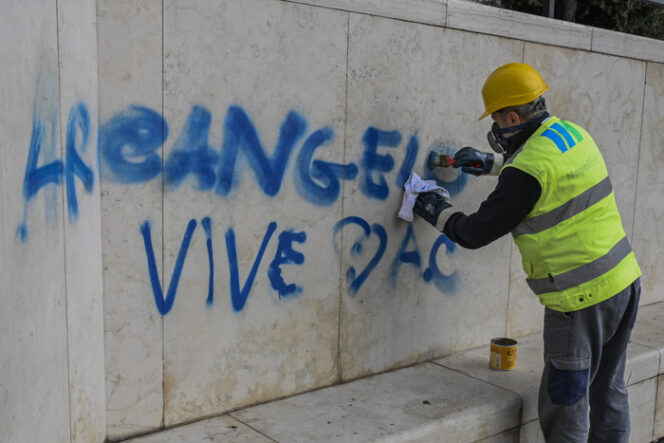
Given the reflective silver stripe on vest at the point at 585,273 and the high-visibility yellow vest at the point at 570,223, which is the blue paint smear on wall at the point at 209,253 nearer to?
the high-visibility yellow vest at the point at 570,223

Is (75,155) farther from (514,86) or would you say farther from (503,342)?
(503,342)

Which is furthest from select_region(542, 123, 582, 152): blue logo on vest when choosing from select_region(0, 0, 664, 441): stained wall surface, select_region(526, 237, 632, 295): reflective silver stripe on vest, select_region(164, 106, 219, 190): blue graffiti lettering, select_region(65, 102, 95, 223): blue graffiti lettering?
select_region(65, 102, 95, 223): blue graffiti lettering

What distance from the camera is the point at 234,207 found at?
10.3ft

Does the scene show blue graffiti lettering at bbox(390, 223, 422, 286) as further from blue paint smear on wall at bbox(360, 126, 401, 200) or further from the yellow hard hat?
the yellow hard hat

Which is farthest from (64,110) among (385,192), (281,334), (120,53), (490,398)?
(490,398)

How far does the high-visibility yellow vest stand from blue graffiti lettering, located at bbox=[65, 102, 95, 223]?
1.83 meters

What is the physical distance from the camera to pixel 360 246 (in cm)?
366

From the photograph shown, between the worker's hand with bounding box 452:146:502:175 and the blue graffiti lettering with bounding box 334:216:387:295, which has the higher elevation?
the worker's hand with bounding box 452:146:502:175

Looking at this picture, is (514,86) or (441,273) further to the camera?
(441,273)

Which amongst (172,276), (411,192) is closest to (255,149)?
(172,276)

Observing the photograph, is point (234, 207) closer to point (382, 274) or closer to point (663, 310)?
point (382, 274)

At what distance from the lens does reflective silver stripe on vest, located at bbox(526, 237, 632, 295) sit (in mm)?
3039

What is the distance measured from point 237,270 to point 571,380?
1.67m

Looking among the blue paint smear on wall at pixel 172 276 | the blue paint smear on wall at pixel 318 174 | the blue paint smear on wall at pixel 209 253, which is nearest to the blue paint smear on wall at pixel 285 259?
the blue paint smear on wall at pixel 318 174
